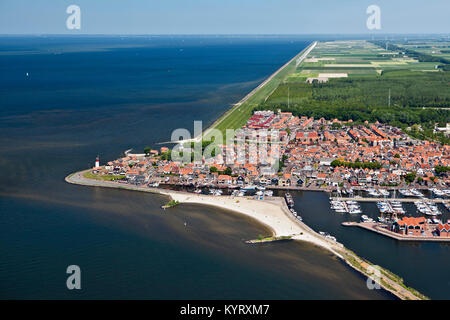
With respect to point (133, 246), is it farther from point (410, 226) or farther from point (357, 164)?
point (357, 164)

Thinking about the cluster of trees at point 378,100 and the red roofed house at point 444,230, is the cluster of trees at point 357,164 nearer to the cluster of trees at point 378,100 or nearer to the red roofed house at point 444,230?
the red roofed house at point 444,230

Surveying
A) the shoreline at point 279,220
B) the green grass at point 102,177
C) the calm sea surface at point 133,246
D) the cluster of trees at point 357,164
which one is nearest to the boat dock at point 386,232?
the calm sea surface at point 133,246

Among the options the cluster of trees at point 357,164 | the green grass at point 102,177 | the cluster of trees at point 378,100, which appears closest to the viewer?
the green grass at point 102,177

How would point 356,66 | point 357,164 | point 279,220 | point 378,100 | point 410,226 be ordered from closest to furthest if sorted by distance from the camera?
1. point 410,226
2. point 279,220
3. point 357,164
4. point 378,100
5. point 356,66

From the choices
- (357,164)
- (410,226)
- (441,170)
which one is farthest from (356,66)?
(410,226)

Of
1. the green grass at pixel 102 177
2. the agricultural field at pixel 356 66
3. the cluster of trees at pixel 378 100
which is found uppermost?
the agricultural field at pixel 356 66

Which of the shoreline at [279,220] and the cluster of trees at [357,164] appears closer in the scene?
the shoreline at [279,220]

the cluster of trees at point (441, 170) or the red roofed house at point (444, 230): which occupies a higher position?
the cluster of trees at point (441, 170)

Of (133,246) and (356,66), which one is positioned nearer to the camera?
(133,246)

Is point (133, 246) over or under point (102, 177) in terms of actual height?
under
